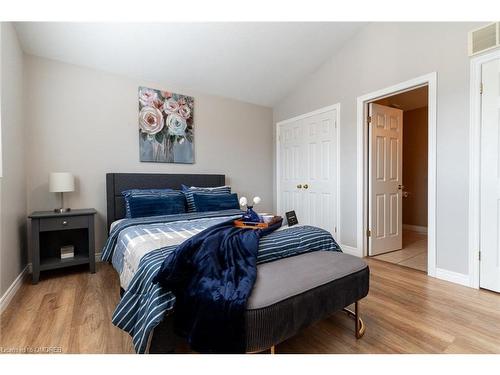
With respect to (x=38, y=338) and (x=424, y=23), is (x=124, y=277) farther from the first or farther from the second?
(x=424, y=23)

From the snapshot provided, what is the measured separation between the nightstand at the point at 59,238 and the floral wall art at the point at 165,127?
43.6 inches

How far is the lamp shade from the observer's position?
2666 mm

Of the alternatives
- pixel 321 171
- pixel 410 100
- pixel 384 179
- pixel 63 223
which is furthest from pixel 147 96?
pixel 410 100

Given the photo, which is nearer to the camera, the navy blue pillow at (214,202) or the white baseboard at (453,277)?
the white baseboard at (453,277)

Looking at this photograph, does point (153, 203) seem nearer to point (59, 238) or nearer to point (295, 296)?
point (59, 238)

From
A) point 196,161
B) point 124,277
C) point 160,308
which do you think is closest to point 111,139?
point 196,161

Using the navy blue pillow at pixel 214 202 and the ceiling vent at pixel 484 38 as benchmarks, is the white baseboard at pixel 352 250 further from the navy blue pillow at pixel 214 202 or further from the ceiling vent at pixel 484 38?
the ceiling vent at pixel 484 38

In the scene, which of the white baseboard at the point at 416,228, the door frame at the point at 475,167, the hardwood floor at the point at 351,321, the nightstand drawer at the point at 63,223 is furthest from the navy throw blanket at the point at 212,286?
the white baseboard at the point at 416,228

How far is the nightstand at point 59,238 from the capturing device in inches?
97.3

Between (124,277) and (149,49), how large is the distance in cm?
252

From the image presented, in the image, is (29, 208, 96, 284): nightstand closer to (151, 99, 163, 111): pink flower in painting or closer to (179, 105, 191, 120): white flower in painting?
(151, 99, 163, 111): pink flower in painting
